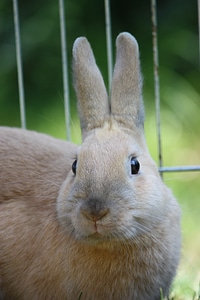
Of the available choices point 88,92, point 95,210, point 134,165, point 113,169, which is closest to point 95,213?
point 95,210

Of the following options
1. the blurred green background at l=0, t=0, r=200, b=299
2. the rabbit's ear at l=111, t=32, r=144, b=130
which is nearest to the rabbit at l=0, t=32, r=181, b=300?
the rabbit's ear at l=111, t=32, r=144, b=130

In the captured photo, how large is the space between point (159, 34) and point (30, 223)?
316cm

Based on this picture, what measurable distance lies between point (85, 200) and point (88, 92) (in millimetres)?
693

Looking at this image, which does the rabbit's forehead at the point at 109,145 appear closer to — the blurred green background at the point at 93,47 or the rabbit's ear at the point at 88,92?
the rabbit's ear at the point at 88,92

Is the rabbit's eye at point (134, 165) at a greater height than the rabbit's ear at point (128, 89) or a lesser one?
lesser

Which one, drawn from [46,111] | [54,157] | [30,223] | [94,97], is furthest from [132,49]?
[46,111]

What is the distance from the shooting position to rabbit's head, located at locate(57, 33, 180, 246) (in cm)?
386

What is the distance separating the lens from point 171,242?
14.2 ft

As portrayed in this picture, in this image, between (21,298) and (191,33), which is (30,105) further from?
(21,298)

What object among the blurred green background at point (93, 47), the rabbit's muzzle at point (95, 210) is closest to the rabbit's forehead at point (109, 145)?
the rabbit's muzzle at point (95, 210)

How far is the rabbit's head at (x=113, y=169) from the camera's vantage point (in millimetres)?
3855

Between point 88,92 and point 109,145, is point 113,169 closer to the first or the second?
point 109,145

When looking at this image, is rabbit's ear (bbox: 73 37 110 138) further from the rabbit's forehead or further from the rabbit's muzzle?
the rabbit's muzzle

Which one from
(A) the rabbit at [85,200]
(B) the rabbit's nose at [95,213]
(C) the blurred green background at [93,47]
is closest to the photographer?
(B) the rabbit's nose at [95,213]
